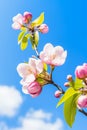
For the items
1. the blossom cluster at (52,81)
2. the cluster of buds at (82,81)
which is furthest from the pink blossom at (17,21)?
the cluster of buds at (82,81)

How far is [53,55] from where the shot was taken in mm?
1781

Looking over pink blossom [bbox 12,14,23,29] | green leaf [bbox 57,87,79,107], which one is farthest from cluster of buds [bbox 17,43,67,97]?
pink blossom [bbox 12,14,23,29]

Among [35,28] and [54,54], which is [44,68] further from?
[35,28]

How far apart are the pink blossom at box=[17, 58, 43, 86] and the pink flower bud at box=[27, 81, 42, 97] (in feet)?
0.07

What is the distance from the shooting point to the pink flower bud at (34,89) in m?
1.72

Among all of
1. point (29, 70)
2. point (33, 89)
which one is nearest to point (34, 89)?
point (33, 89)

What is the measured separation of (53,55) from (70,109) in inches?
11.3

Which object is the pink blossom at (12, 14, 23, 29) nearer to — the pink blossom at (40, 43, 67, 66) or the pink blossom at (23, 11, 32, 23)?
the pink blossom at (23, 11, 32, 23)

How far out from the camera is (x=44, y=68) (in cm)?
179

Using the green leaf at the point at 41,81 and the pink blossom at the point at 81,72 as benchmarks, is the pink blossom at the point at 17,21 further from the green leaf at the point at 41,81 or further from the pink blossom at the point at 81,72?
the pink blossom at the point at 81,72

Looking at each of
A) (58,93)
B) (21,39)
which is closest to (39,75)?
(58,93)

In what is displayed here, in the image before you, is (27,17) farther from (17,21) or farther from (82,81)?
(82,81)

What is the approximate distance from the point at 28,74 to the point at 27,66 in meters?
0.05

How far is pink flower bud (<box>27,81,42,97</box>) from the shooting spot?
1.72 m
